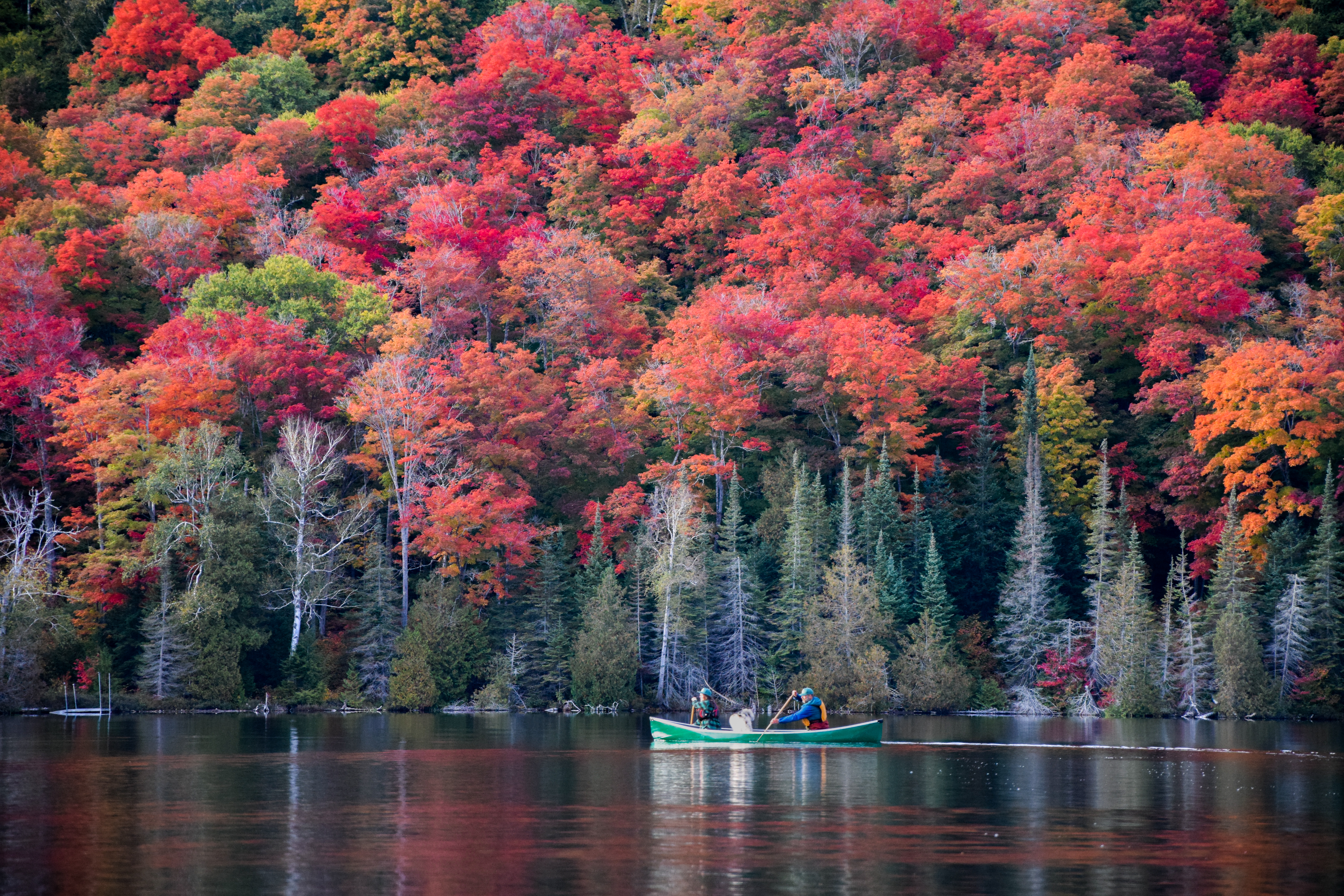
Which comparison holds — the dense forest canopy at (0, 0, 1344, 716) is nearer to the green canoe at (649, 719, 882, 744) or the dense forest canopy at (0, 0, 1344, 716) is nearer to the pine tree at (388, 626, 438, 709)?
the pine tree at (388, 626, 438, 709)

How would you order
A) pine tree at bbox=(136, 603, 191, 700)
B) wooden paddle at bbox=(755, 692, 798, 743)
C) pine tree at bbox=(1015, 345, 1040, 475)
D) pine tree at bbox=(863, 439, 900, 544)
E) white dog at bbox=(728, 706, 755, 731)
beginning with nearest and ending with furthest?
wooden paddle at bbox=(755, 692, 798, 743)
white dog at bbox=(728, 706, 755, 731)
pine tree at bbox=(136, 603, 191, 700)
pine tree at bbox=(863, 439, 900, 544)
pine tree at bbox=(1015, 345, 1040, 475)

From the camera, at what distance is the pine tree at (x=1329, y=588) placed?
2103 inches

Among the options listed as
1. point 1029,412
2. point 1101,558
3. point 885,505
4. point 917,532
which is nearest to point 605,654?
point 885,505

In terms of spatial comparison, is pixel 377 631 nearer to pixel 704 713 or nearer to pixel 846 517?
pixel 846 517

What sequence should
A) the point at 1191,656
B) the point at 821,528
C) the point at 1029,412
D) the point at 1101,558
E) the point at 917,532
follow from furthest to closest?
the point at 1029,412, the point at 917,532, the point at 821,528, the point at 1101,558, the point at 1191,656

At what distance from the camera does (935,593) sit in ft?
188

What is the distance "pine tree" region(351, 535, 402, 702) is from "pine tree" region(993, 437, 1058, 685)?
22.0 metres

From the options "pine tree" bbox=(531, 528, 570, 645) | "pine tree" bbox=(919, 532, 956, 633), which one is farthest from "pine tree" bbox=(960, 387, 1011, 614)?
"pine tree" bbox=(531, 528, 570, 645)

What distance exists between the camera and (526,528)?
191 ft

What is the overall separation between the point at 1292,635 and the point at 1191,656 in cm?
342

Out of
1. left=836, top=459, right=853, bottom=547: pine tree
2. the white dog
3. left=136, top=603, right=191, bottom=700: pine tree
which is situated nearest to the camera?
the white dog

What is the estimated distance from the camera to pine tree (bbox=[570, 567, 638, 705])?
184 feet

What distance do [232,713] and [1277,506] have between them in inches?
1491

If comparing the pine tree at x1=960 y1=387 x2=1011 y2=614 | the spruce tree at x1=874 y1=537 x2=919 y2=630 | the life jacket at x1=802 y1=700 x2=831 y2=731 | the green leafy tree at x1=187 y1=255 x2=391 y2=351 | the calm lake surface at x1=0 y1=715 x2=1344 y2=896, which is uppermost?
the green leafy tree at x1=187 y1=255 x2=391 y2=351
